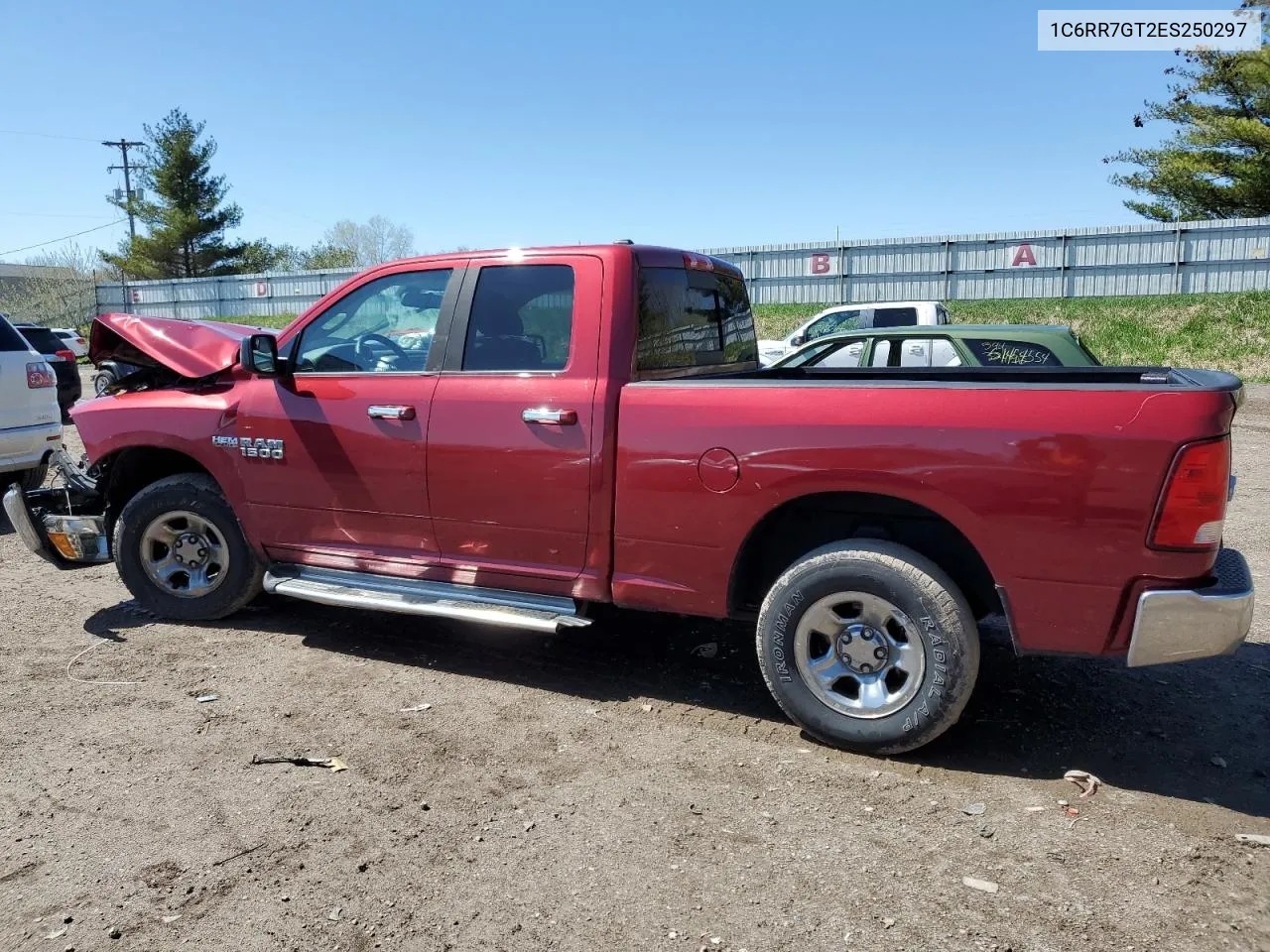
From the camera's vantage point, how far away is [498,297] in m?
4.41

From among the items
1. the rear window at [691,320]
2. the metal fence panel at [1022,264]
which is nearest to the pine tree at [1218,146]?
the metal fence panel at [1022,264]

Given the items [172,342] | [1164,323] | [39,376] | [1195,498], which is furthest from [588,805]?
[1164,323]

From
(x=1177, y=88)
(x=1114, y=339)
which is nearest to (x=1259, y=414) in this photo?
(x=1114, y=339)

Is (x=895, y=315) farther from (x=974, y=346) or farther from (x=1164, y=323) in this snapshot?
(x=1164, y=323)

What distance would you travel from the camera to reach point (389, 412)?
14.6 ft

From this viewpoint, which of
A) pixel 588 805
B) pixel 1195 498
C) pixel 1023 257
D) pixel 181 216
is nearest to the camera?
pixel 1195 498

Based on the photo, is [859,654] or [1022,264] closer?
[859,654]

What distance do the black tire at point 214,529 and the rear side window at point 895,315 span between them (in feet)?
39.9

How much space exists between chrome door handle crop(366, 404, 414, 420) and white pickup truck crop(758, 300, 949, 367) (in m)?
10.4

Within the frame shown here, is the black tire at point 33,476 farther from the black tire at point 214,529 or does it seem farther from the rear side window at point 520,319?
the rear side window at point 520,319

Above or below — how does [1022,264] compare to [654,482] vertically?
above

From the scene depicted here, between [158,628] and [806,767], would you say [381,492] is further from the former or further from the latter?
[806,767]

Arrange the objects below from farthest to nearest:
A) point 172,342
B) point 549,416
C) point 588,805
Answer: point 172,342, point 549,416, point 588,805

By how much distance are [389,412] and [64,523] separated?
7.33 ft
